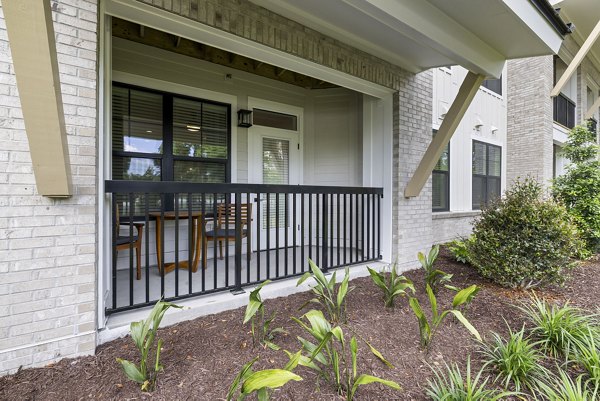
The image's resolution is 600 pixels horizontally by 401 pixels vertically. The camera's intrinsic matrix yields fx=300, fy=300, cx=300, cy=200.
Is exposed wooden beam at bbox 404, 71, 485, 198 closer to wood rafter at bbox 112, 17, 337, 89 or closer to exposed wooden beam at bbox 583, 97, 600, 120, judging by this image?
wood rafter at bbox 112, 17, 337, 89

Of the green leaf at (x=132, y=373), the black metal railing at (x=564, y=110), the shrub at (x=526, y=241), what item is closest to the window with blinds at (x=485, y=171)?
the black metal railing at (x=564, y=110)

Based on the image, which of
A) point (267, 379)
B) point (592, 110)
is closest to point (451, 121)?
point (267, 379)

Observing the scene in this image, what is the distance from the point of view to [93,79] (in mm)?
2006

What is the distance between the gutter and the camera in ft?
9.51

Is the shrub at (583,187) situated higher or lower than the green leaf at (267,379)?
higher

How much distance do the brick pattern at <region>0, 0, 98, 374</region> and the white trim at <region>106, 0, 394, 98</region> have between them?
28 centimetres

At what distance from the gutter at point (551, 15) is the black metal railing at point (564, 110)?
268 inches

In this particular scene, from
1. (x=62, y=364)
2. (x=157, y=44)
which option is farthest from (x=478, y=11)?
(x=62, y=364)

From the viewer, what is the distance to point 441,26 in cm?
283

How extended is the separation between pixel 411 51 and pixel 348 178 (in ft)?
7.05

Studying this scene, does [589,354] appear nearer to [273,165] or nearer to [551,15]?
[551,15]

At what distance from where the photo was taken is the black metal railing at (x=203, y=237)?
8.32 ft

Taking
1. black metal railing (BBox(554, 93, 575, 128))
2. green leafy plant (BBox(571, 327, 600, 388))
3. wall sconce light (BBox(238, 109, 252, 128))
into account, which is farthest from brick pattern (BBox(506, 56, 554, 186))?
wall sconce light (BBox(238, 109, 252, 128))

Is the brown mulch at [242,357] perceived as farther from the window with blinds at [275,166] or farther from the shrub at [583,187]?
the shrub at [583,187]
